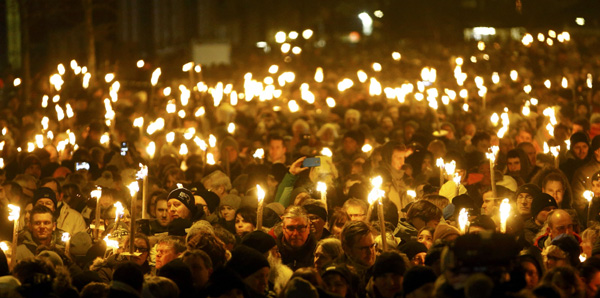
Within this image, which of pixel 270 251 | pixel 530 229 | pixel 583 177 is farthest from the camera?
pixel 583 177

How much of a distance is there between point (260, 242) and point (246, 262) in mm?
898

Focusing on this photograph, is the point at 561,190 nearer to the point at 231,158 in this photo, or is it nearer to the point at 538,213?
the point at 538,213

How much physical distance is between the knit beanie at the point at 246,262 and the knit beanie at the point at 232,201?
12.4 ft

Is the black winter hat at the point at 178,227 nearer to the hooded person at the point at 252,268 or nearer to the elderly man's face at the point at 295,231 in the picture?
the elderly man's face at the point at 295,231

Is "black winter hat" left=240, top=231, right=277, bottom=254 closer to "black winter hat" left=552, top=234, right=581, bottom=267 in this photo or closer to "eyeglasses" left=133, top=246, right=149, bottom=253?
"eyeglasses" left=133, top=246, right=149, bottom=253

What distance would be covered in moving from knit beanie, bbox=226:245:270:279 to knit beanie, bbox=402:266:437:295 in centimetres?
112

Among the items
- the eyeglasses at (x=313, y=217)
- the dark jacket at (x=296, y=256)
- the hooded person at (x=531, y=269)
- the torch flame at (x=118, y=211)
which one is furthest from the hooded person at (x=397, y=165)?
the hooded person at (x=531, y=269)

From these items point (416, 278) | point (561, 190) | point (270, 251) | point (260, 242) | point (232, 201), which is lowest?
point (232, 201)

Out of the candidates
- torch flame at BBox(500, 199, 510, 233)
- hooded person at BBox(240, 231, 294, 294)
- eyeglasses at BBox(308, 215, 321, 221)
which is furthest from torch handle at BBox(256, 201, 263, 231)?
torch flame at BBox(500, 199, 510, 233)

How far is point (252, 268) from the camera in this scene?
7137 millimetres

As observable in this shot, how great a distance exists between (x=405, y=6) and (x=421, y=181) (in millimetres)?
36361

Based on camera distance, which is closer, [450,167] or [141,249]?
[141,249]

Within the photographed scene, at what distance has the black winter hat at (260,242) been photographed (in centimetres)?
800

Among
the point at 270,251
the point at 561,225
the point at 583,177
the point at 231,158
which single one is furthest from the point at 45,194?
the point at 583,177
